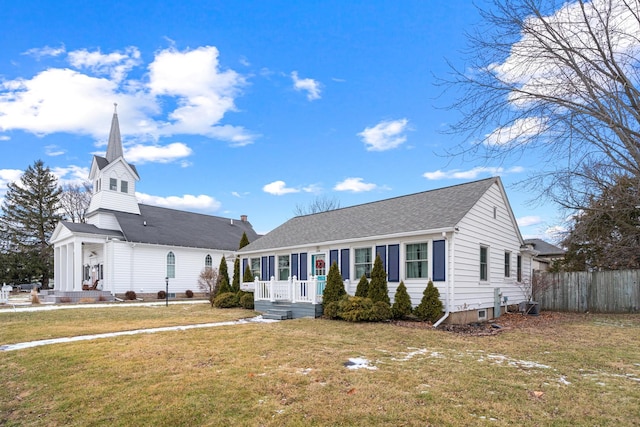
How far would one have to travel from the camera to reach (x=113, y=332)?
1031 centimetres

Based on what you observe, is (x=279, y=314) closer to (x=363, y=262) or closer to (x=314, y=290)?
(x=314, y=290)

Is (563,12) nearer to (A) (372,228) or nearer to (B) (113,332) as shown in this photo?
(A) (372,228)

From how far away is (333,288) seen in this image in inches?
534

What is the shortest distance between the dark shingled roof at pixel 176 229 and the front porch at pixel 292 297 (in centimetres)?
1386

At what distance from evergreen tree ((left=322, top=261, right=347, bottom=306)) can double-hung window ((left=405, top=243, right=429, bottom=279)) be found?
239 cm

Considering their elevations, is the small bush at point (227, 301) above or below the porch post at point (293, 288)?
below

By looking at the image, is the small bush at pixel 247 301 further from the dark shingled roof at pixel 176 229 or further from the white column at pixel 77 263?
the white column at pixel 77 263

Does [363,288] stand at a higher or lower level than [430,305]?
higher

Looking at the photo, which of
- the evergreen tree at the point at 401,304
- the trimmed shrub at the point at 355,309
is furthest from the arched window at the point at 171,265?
the evergreen tree at the point at 401,304

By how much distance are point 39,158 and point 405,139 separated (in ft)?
147

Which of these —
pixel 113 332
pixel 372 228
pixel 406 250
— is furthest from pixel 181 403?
pixel 372 228

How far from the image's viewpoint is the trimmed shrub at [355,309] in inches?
472

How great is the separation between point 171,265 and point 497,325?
75.0ft

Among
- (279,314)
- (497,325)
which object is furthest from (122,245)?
(497,325)
